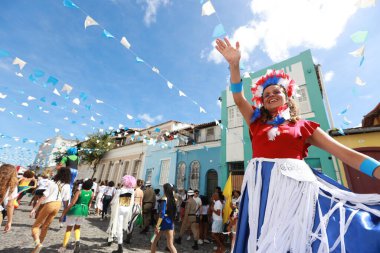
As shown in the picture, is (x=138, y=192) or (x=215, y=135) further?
(x=215, y=135)

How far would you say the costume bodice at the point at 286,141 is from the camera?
1.61 metres

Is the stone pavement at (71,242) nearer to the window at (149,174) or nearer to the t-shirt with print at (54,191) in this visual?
the t-shirt with print at (54,191)

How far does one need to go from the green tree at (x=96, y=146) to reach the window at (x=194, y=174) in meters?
12.9

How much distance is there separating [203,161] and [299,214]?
13558mm

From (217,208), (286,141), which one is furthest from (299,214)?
(217,208)

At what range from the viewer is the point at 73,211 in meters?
5.28

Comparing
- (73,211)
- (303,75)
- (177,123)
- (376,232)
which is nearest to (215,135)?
(177,123)

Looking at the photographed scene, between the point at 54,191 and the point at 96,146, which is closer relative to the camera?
the point at 54,191

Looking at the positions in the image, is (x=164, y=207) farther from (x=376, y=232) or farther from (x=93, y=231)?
(x=376, y=232)

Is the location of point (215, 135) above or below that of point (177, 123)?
below

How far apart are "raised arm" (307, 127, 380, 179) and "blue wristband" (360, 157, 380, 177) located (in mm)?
11

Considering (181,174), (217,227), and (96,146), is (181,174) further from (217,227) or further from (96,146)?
(96,146)

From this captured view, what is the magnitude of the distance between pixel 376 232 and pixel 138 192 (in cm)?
762

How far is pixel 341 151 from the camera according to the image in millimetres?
1566
